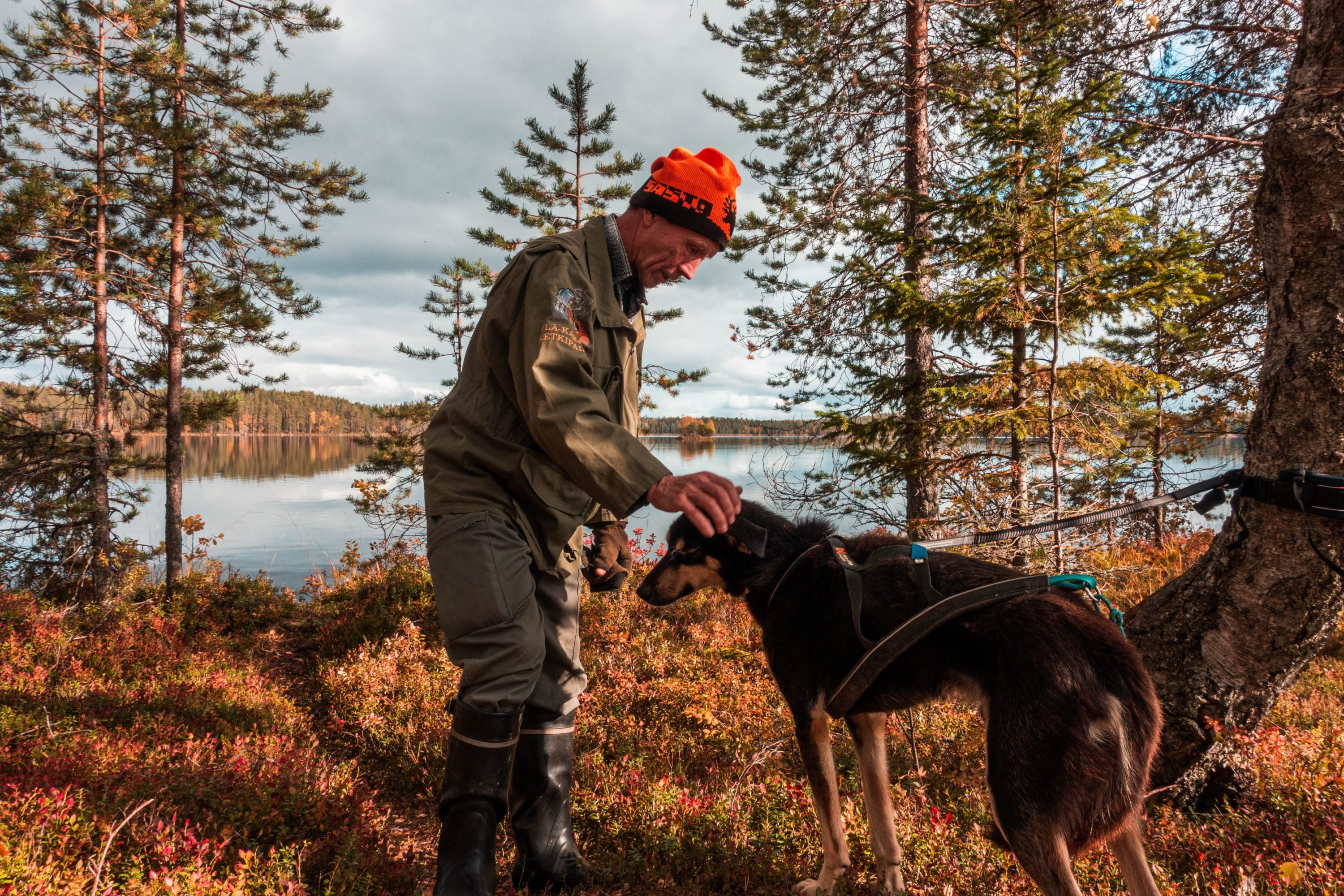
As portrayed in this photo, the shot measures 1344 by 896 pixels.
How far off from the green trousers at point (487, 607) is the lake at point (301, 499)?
0.63m

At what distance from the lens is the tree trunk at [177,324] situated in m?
9.18

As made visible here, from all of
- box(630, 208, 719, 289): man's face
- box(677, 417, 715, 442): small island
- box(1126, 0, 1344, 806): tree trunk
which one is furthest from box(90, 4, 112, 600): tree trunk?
box(1126, 0, 1344, 806): tree trunk

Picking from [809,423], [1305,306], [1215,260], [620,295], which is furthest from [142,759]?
[1215,260]

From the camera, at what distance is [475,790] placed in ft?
7.19

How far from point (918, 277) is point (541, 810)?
822 centimetres

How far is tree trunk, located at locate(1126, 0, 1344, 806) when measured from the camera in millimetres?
2893

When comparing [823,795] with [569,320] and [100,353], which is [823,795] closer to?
[569,320]

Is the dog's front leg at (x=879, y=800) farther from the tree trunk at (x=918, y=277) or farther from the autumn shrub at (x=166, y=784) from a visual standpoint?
the tree trunk at (x=918, y=277)

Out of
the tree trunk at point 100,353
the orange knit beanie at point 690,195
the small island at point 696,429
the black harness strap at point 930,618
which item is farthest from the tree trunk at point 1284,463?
the tree trunk at point 100,353

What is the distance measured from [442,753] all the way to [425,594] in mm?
3742

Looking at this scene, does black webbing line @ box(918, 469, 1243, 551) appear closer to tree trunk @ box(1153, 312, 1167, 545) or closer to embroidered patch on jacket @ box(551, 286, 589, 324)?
embroidered patch on jacket @ box(551, 286, 589, 324)

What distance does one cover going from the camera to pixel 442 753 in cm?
421

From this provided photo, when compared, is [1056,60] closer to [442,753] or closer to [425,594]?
[442,753]

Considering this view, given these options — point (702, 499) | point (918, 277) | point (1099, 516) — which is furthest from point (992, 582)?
point (918, 277)
